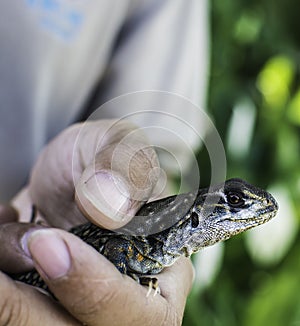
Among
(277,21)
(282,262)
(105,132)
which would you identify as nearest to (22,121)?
(105,132)

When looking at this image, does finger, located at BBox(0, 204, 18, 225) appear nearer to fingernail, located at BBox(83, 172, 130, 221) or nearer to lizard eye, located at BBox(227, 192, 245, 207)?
fingernail, located at BBox(83, 172, 130, 221)

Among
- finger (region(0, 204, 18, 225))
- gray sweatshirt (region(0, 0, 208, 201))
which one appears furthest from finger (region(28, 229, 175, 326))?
gray sweatshirt (region(0, 0, 208, 201))

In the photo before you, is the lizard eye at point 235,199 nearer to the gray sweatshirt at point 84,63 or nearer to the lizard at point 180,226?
the lizard at point 180,226

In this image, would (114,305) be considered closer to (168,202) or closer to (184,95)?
(168,202)

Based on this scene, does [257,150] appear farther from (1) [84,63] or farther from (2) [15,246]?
(2) [15,246]

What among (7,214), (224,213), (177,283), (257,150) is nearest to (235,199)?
(224,213)

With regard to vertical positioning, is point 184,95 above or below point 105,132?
below

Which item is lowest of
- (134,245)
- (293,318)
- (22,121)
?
(293,318)
